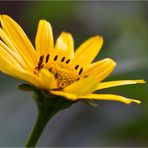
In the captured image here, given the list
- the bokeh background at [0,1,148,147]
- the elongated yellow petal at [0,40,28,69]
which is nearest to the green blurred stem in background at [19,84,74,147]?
the elongated yellow petal at [0,40,28,69]

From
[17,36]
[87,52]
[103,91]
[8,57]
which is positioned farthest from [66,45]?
[103,91]

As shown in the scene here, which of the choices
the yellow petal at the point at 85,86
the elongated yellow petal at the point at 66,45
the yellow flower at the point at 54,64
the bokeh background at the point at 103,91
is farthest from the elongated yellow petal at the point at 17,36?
the bokeh background at the point at 103,91

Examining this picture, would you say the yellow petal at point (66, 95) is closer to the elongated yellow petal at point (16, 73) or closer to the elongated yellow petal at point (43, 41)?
the elongated yellow petal at point (16, 73)

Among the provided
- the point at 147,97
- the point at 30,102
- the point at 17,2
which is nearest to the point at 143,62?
the point at 147,97

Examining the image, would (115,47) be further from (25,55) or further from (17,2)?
(17,2)

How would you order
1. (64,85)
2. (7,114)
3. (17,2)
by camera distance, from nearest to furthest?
(64,85) < (7,114) < (17,2)

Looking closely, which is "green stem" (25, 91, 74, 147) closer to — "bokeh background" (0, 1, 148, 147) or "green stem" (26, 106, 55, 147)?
"green stem" (26, 106, 55, 147)
